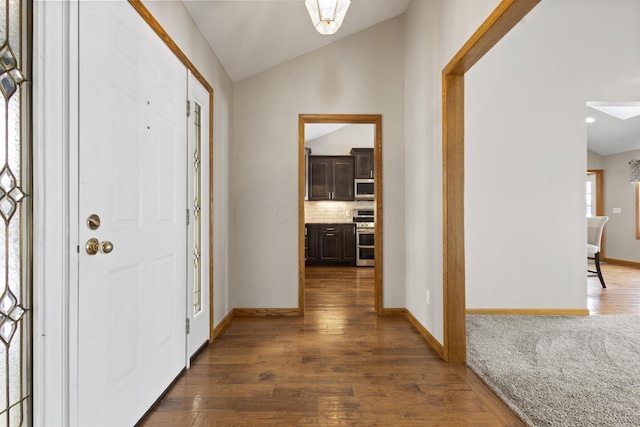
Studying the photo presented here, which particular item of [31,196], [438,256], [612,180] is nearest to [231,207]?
[438,256]

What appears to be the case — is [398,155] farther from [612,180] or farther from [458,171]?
[612,180]

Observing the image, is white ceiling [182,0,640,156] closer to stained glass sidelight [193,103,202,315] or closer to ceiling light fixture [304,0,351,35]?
stained glass sidelight [193,103,202,315]

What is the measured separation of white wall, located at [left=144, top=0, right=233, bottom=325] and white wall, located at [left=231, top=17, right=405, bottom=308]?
0.25 metres

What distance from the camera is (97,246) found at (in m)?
1.37

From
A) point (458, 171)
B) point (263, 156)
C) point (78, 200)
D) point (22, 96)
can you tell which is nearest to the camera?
point (22, 96)

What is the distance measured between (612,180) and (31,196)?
10.0 meters

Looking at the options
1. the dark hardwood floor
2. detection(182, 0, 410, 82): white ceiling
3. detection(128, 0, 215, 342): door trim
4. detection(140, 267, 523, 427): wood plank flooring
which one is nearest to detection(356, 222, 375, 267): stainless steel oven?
the dark hardwood floor

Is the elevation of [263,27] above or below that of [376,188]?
above

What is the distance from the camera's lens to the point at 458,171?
243 cm

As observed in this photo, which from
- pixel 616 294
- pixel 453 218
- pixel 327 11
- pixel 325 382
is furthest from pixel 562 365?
pixel 616 294

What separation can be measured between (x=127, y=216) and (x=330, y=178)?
584cm

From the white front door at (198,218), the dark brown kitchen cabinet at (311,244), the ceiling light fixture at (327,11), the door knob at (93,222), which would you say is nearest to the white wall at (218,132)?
the white front door at (198,218)

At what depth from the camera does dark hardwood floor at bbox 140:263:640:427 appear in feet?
5.74

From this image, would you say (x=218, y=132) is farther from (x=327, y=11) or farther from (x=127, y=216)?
(x=127, y=216)
